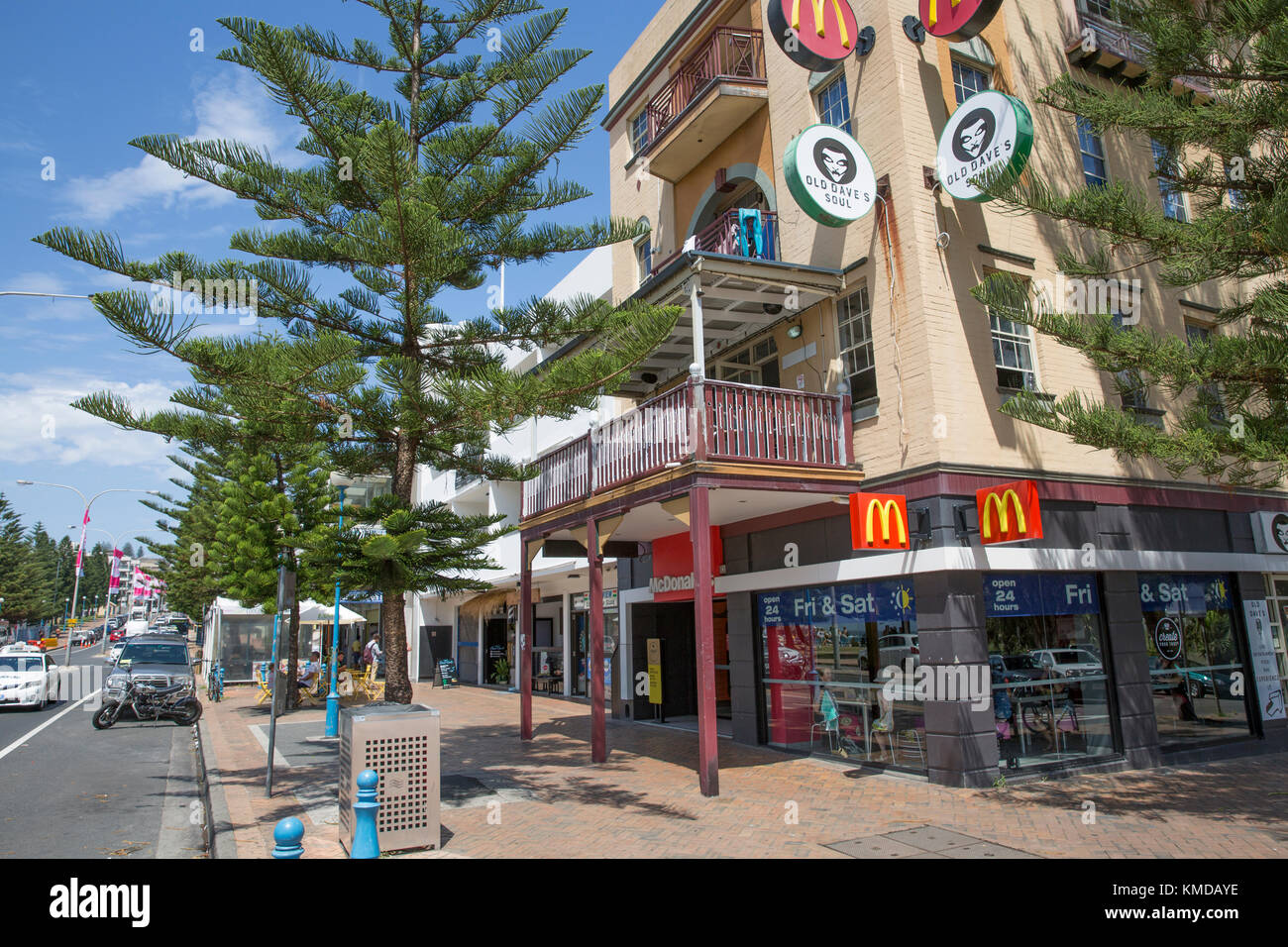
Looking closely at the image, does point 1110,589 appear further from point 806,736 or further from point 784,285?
point 784,285

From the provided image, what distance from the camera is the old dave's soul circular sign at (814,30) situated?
32.8ft

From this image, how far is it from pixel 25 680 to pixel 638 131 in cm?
1933

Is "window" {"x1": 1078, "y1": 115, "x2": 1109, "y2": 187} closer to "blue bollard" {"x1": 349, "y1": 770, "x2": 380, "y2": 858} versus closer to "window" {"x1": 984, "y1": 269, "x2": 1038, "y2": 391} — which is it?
"window" {"x1": 984, "y1": 269, "x2": 1038, "y2": 391}

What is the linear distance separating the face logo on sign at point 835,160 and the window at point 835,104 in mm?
1395

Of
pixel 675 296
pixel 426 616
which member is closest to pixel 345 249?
pixel 675 296

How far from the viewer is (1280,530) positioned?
41.0 feet

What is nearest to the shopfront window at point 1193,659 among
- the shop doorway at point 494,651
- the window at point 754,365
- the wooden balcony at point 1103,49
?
the window at point 754,365

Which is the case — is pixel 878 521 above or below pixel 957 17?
below

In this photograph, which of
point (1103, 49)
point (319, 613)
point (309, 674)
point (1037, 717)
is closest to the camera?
point (1037, 717)

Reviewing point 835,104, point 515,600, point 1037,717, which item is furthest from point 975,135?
point 515,600

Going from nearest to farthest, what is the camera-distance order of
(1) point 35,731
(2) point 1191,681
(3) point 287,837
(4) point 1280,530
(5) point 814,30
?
(3) point 287,837
(5) point 814,30
(2) point 1191,681
(4) point 1280,530
(1) point 35,731

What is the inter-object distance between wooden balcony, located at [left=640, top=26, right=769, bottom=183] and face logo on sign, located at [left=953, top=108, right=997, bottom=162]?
4014 mm

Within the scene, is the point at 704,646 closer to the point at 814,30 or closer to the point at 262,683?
the point at 814,30

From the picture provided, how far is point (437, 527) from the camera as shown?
395 inches
